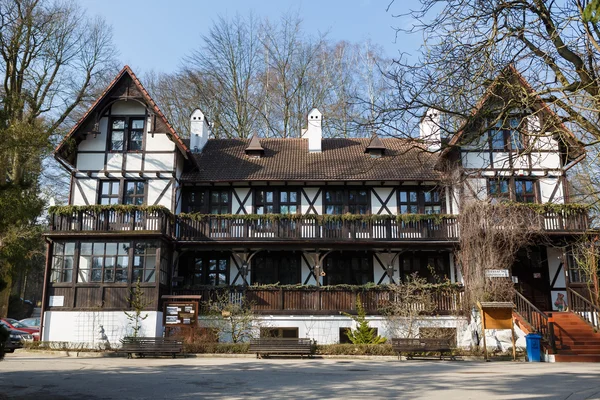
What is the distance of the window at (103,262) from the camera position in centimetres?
2280

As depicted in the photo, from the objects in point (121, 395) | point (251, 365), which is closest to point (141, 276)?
point (251, 365)

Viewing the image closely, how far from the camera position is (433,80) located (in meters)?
7.76

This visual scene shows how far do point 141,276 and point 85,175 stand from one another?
5.50 meters

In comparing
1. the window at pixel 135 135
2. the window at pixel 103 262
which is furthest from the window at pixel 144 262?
the window at pixel 135 135

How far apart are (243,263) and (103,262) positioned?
555 cm

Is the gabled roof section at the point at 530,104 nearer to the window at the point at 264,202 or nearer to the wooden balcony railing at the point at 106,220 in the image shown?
the wooden balcony railing at the point at 106,220

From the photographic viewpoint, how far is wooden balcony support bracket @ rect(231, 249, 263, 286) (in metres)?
24.2

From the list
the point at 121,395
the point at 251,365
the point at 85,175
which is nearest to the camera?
the point at 121,395

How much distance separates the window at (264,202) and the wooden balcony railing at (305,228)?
5.53 ft

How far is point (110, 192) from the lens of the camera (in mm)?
24938

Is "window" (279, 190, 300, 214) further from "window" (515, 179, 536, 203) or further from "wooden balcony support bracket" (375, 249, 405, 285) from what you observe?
"window" (515, 179, 536, 203)

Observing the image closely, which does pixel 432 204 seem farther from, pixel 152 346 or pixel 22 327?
pixel 22 327

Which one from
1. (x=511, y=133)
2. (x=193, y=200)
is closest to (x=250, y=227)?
(x=193, y=200)

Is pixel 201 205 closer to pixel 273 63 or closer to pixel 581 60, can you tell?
pixel 273 63
